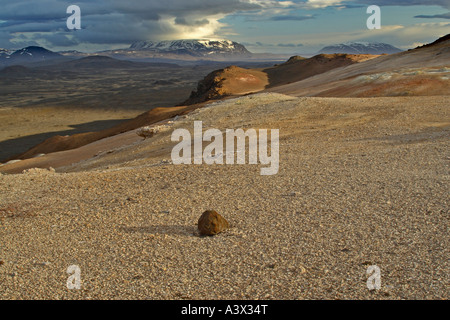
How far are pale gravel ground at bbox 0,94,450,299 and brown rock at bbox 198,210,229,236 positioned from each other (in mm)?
97

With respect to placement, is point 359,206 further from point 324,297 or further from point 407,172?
point 324,297

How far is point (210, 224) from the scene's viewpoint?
17.5 feet

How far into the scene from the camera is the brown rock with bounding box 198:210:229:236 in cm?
533

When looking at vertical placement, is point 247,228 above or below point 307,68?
below

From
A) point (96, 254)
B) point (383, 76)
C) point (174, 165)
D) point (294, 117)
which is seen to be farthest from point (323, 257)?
point (383, 76)

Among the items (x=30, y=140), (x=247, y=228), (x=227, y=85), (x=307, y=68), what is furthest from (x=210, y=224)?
(x=307, y=68)

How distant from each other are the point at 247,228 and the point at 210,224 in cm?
47

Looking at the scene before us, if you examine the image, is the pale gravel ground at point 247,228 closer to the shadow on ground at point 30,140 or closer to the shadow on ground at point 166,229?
the shadow on ground at point 166,229

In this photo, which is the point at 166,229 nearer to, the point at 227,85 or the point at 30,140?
the point at 30,140

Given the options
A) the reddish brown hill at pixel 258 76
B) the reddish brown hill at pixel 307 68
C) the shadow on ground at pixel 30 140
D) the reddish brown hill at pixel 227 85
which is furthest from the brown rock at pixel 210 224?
the reddish brown hill at pixel 307 68

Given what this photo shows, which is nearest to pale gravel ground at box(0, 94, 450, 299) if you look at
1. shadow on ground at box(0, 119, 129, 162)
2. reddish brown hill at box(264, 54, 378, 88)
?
shadow on ground at box(0, 119, 129, 162)

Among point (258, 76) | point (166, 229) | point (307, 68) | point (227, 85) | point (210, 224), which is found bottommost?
point (166, 229)

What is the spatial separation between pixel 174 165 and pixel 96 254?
3.86m

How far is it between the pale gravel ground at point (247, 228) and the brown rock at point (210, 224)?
0.32 ft
